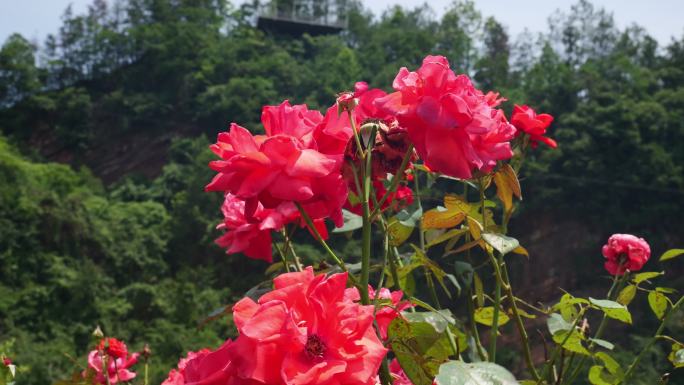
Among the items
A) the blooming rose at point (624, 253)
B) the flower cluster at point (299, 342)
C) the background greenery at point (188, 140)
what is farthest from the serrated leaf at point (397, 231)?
the background greenery at point (188, 140)

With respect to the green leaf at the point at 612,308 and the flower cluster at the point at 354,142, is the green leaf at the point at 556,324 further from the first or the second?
the flower cluster at the point at 354,142

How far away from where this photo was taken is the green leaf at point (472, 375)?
0.42m

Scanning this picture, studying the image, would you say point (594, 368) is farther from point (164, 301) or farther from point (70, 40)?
point (70, 40)

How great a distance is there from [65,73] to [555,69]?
15.6 metres

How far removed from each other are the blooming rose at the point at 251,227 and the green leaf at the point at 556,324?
242 millimetres

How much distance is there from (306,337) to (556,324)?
34cm

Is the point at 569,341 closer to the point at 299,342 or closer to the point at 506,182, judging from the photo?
the point at 506,182

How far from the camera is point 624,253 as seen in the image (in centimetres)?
88

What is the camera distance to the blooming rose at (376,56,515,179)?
45 cm

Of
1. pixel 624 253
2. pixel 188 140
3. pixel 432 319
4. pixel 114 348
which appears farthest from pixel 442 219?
pixel 188 140

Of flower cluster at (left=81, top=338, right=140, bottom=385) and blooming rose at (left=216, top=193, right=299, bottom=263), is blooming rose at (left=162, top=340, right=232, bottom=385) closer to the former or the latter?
blooming rose at (left=216, top=193, right=299, bottom=263)

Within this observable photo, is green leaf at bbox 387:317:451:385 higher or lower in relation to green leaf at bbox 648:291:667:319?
higher

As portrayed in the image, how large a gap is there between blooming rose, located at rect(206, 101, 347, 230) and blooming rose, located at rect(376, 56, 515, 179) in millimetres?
52

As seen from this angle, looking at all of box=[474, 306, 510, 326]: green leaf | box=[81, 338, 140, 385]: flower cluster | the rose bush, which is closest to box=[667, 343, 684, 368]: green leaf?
the rose bush
